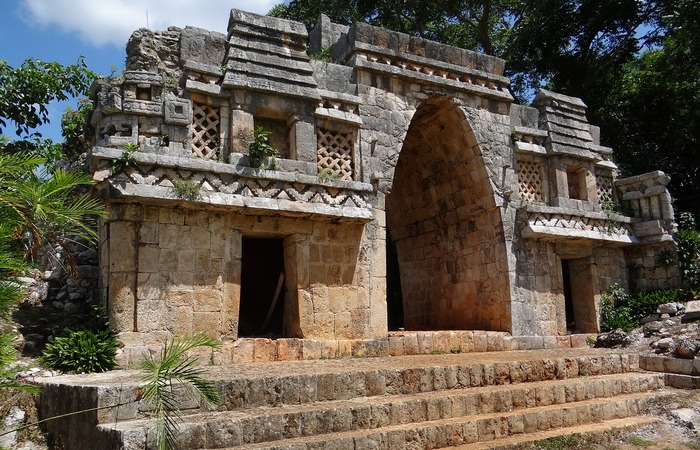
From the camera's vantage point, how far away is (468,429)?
5508 mm

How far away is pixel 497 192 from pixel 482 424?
6.36m

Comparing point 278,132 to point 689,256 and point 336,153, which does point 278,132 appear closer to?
point 336,153

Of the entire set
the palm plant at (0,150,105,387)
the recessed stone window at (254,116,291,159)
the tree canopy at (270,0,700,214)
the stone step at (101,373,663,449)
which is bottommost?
the stone step at (101,373,663,449)

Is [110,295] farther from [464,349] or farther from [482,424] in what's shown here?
[464,349]

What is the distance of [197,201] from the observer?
7848 millimetres

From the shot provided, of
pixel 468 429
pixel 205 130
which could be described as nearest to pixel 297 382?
pixel 468 429

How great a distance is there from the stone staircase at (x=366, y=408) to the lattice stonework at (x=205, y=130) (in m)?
3.45

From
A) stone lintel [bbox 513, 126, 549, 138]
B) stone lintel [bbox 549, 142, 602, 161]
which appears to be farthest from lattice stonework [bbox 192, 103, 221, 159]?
stone lintel [bbox 549, 142, 602, 161]

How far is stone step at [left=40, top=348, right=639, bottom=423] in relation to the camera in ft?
16.3

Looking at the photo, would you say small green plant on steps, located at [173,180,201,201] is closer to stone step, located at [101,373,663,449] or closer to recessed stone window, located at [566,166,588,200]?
stone step, located at [101,373,663,449]

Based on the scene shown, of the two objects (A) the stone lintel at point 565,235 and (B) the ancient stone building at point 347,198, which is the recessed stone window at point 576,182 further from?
(A) the stone lintel at point 565,235

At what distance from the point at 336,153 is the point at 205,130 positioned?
7.30 ft

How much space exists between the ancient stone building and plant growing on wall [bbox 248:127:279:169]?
87 mm

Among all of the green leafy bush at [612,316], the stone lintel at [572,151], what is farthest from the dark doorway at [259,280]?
the green leafy bush at [612,316]
